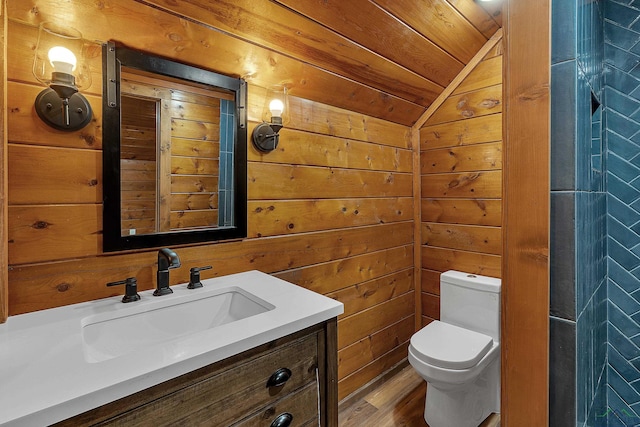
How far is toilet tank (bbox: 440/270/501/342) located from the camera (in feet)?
6.27

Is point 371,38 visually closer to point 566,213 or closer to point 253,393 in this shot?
point 566,213

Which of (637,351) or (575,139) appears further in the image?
(637,351)

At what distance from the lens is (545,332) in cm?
86

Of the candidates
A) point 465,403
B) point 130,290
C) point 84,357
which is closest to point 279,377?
point 84,357

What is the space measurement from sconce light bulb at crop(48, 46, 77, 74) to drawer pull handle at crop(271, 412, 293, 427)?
125 centimetres

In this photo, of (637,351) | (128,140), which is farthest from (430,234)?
(128,140)

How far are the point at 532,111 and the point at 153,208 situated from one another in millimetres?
1338

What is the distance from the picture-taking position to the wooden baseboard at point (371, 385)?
199cm

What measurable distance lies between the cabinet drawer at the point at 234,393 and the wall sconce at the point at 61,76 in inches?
36.8

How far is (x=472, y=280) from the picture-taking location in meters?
2.03

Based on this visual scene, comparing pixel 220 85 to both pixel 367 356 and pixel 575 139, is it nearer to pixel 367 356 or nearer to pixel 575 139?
pixel 575 139

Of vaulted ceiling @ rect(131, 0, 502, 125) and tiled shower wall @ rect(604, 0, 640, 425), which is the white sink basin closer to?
vaulted ceiling @ rect(131, 0, 502, 125)

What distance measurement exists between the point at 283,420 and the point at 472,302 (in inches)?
59.9

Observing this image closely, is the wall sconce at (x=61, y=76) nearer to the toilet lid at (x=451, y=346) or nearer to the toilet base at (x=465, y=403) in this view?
the toilet lid at (x=451, y=346)
